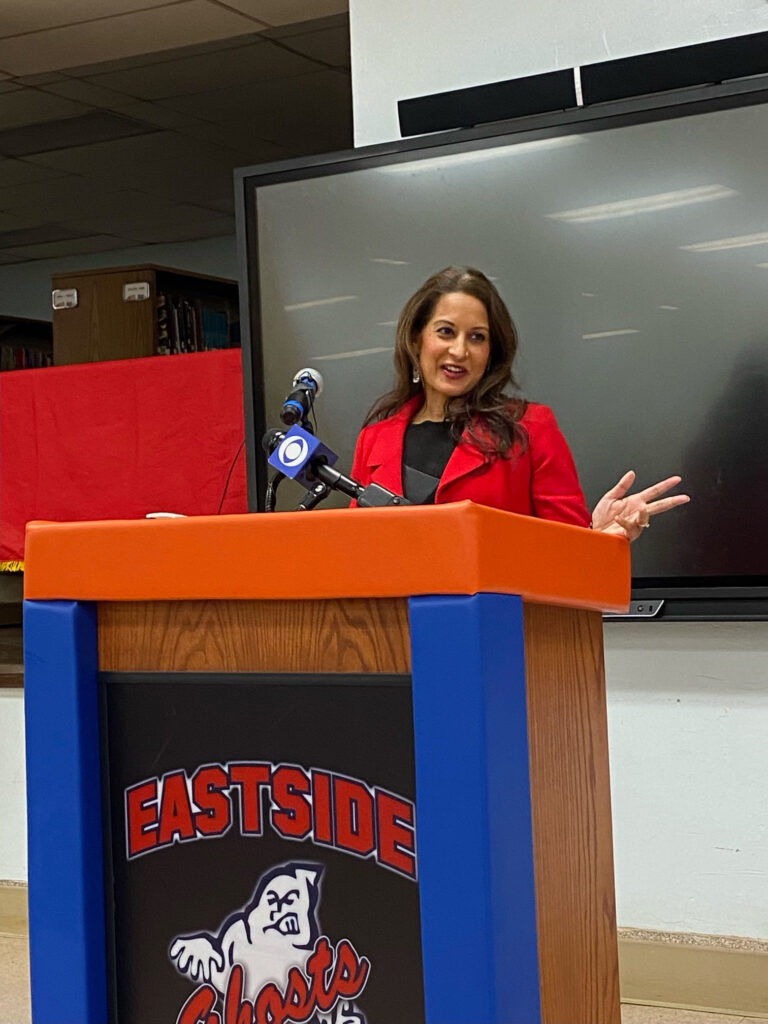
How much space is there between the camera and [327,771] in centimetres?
106

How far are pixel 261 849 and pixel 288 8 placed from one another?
10.4 ft

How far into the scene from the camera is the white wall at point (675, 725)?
100 inches

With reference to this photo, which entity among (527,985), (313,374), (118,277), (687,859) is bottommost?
(687,859)

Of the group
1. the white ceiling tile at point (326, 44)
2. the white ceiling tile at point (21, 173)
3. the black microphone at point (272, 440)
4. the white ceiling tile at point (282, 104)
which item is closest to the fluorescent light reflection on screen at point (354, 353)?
the black microphone at point (272, 440)

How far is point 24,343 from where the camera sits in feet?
24.8

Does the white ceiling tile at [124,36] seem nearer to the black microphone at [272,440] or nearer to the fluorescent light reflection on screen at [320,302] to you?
the fluorescent light reflection on screen at [320,302]

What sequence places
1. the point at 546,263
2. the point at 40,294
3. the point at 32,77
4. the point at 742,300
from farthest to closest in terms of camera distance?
the point at 40,294, the point at 32,77, the point at 546,263, the point at 742,300

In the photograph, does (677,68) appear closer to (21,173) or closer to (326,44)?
(326,44)

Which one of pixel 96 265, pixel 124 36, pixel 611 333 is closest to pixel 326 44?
pixel 124 36

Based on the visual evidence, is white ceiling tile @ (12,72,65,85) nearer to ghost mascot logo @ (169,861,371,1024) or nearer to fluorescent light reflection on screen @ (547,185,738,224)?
fluorescent light reflection on screen @ (547,185,738,224)

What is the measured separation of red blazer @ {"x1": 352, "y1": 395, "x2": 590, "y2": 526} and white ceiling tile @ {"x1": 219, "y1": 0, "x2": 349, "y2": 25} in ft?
7.36

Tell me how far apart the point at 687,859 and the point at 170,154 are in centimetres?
444

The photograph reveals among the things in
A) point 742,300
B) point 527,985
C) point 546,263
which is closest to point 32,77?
point 546,263

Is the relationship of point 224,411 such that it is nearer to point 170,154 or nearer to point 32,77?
point 32,77
